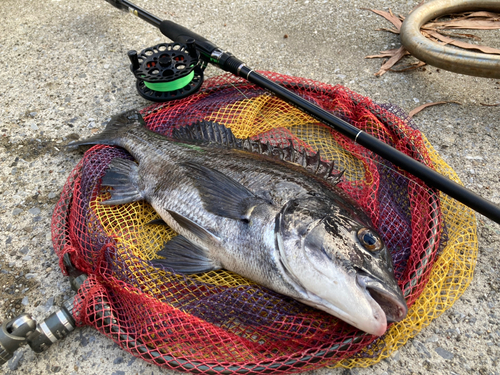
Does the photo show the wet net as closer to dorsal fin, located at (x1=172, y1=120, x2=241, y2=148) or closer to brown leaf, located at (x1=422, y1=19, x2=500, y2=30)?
dorsal fin, located at (x1=172, y1=120, x2=241, y2=148)

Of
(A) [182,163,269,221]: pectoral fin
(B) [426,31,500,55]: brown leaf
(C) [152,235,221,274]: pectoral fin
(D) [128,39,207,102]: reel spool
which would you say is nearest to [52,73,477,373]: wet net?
(C) [152,235,221,274]: pectoral fin

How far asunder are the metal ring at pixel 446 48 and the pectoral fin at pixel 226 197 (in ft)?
8.35

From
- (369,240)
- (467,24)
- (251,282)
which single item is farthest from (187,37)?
(467,24)

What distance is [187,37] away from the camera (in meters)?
3.64

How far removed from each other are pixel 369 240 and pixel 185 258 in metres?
1.15

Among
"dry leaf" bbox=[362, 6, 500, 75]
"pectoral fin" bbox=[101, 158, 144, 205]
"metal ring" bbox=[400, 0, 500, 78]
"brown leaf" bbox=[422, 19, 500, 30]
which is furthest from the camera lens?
"brown leaf" bbox=[422, 19, 500, 30]

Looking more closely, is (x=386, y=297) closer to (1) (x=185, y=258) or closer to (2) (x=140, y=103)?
(1) (x=185, y=258)

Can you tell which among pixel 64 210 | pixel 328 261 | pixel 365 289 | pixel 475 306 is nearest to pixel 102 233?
pixel 64 210

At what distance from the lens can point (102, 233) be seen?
252 cm

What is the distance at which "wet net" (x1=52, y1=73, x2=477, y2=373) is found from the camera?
2049 millimetres

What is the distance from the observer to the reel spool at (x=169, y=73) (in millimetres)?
3395

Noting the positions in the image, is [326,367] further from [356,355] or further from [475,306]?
[475,306]

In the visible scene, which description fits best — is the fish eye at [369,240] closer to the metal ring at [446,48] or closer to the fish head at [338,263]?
the fish head at [338,263]

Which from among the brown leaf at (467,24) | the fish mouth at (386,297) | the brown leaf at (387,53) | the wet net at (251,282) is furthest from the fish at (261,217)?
the brown leaf at (467,24)
